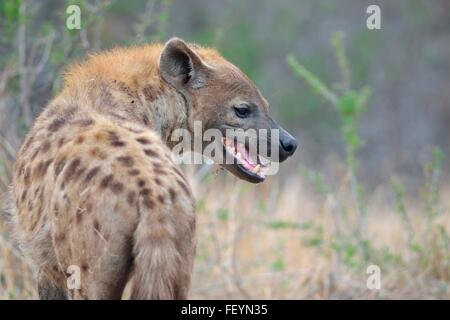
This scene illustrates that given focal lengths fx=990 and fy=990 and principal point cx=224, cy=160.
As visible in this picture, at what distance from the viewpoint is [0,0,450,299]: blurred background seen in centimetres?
654

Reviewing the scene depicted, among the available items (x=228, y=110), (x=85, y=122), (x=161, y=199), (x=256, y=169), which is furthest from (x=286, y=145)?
(x=161, y=199)

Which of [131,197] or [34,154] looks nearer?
[131,197]

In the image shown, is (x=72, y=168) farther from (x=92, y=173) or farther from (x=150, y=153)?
(x=150, y=153)

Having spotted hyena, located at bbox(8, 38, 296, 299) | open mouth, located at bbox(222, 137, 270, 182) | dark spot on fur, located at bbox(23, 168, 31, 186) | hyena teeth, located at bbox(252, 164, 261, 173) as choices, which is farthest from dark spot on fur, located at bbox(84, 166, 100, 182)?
hyena teeth, located at bbox(252, 164, 261, 173)

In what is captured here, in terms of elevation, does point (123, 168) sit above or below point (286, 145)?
below

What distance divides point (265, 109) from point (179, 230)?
1.53 meters

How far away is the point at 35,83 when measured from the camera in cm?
675

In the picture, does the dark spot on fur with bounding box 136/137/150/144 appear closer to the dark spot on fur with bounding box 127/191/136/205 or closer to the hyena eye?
the dark spot on fur with bounding box 127/191/136/205

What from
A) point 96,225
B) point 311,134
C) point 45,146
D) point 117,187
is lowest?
point 96,225

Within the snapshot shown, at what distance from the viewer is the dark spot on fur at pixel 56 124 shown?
400cm

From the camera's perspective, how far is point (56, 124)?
4.03m

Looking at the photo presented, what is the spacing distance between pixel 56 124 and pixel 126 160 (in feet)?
2.13
